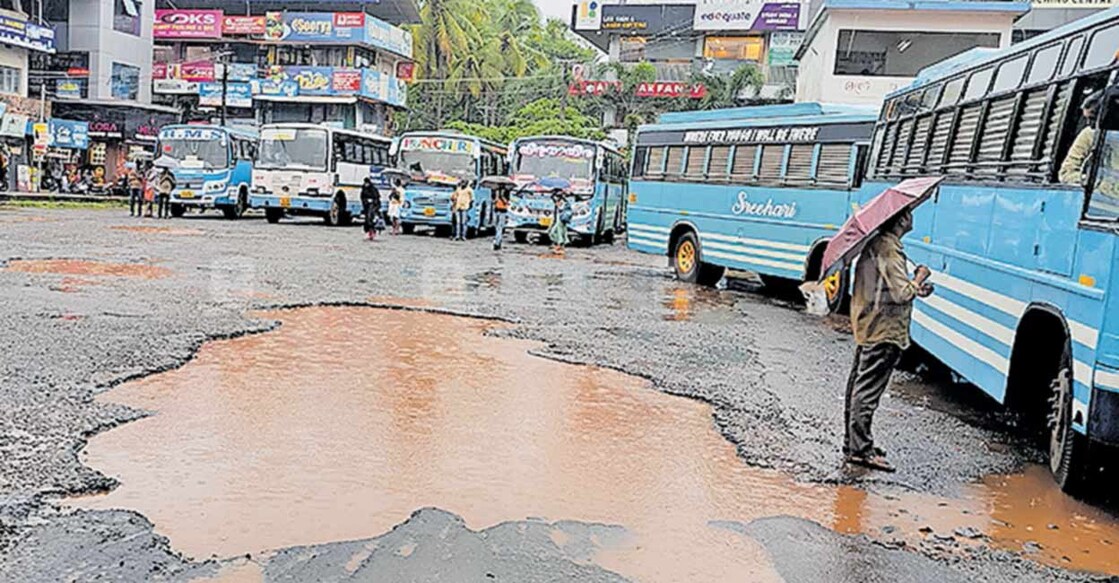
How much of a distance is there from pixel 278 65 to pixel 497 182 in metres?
28.4

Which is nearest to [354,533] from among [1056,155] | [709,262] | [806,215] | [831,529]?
[831,529]

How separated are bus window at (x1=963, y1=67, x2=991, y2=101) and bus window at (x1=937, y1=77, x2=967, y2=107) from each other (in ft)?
0.62

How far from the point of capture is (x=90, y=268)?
46.6ft

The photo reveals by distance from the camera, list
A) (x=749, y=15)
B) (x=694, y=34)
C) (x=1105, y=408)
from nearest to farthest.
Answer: (x=1105, y=408) < (x=749, y=15) < (x=694, y=34)

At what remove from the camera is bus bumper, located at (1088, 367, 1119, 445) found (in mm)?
5066

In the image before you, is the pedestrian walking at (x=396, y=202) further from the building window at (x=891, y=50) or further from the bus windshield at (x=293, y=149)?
the building window at (x=891, y=50)

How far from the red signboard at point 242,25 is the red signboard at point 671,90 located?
17858 mm

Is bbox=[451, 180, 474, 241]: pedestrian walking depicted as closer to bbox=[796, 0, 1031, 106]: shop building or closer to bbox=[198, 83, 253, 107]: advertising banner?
bbox=[796, 0, 1031, 106]: shop building

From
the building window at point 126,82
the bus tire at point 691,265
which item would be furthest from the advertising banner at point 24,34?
the bus tire at point 691,265

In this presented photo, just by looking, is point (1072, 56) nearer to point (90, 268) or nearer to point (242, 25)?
point (90, 268)

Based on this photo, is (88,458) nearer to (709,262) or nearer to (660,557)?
(660,557)

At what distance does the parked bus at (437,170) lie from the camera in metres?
27.4

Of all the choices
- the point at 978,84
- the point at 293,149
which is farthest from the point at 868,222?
the point at 293,149

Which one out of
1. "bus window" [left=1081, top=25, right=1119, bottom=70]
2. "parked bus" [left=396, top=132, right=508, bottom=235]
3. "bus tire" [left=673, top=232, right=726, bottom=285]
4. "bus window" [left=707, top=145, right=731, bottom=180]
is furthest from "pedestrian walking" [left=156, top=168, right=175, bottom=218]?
"bus window" [left=1081, top=25, right=1119, bottom=70]
